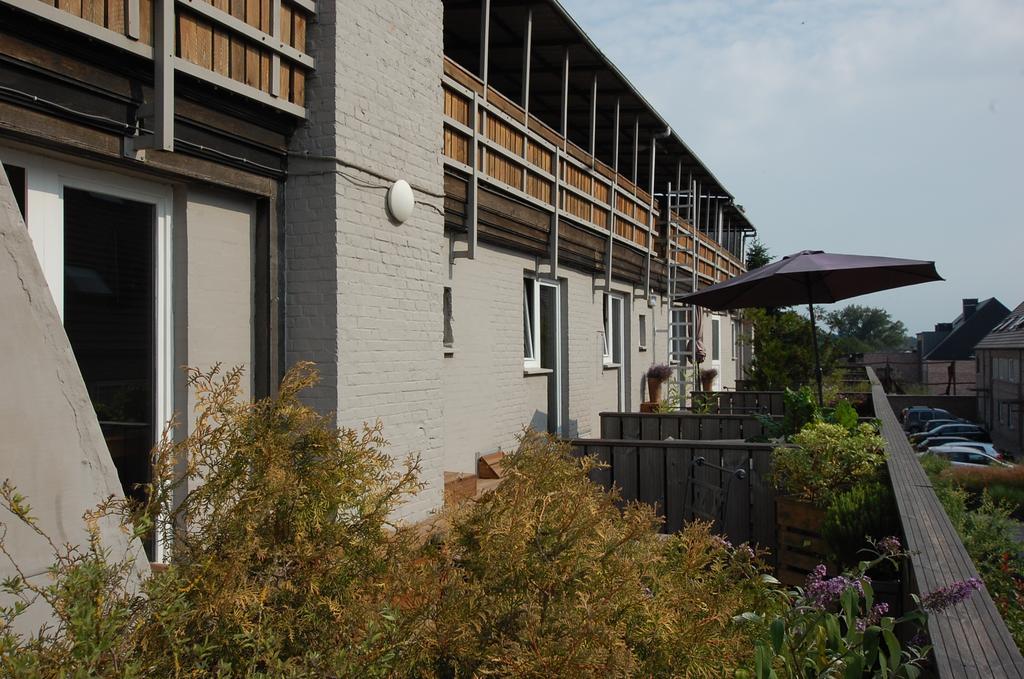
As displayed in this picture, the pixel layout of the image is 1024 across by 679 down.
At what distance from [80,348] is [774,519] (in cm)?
507

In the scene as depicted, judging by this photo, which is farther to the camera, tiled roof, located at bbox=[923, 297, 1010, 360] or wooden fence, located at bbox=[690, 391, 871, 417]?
tiled roof, located at bbox=[923, 297, 1010, 360]

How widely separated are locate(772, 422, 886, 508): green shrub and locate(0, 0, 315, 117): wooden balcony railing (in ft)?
14.3

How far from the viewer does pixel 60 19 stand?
442 cm

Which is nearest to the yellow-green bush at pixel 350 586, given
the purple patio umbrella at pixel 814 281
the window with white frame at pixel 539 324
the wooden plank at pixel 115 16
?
the wooden plank at pixel 115 16

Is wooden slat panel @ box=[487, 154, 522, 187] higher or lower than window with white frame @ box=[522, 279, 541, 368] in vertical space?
higher

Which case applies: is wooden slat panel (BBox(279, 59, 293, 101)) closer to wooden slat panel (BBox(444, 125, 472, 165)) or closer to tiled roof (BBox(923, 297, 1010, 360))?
wooden slat panel (BBox(444, 125, 472, 165))

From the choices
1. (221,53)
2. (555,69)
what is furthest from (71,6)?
(555,69)

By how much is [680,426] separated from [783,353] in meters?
13.5

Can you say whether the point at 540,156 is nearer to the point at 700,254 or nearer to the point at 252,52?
the point at 252,52

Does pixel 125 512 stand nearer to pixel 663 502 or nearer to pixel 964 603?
pixel 964 603

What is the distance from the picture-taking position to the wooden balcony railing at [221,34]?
469cm

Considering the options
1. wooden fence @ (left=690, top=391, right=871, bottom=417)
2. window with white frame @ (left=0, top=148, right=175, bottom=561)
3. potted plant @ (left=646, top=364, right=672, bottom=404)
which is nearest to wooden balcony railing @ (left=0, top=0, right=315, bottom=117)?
window with white frame @ (left=0, top=148, right=175, bottom=561)

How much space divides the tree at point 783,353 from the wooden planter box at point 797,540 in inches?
598

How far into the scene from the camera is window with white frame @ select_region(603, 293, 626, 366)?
1579 cm
